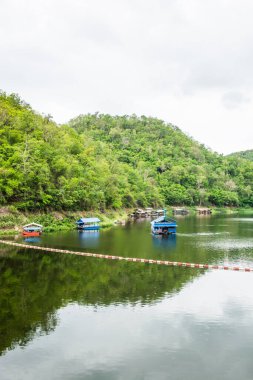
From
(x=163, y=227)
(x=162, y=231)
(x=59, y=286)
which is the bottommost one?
(x=59, y=286)

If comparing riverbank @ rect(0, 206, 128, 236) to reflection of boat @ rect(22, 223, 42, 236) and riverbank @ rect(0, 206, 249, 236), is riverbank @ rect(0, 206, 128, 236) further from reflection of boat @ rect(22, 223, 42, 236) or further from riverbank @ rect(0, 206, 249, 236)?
reflection of boat @ rect(22, 223, 42, 236)

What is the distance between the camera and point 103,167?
9325 centimetres

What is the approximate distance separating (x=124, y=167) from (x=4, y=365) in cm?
11256

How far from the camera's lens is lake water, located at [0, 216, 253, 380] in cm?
1363

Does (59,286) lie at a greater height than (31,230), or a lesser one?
lesser

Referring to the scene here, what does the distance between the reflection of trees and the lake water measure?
56 millimetres

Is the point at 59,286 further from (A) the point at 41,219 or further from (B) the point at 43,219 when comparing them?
(B) the point at 43,219

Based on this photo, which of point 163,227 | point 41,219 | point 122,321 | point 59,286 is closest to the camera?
point 122,321

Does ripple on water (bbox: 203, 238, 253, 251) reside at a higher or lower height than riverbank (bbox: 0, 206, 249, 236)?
lower

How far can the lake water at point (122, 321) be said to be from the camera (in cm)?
1363

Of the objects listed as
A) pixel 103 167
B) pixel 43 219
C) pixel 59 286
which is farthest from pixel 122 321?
pixel 103 167

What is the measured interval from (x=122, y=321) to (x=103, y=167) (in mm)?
76274

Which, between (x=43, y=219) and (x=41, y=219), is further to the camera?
(x=43, y=219)

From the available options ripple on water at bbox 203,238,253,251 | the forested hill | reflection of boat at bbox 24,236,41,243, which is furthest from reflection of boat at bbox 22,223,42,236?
ripple on water at bbox 203,238,253,251
